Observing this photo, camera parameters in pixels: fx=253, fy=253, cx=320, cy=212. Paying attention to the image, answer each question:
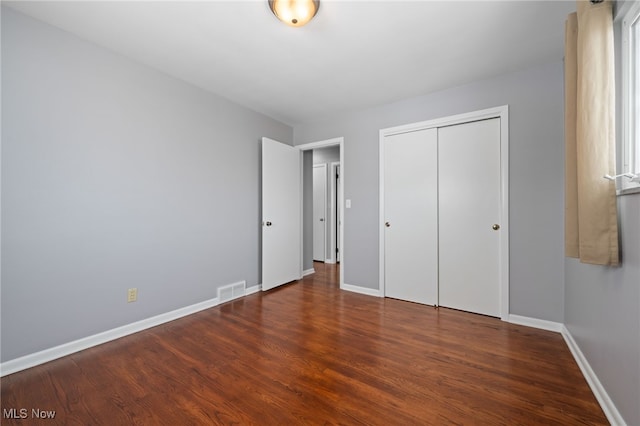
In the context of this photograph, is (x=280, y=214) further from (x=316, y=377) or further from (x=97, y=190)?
(x=316, y=377)

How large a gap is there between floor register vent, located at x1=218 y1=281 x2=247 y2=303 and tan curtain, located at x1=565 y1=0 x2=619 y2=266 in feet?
10.1

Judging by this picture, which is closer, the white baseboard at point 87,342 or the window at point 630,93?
the window at point 630,93

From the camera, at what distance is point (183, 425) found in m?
1.26

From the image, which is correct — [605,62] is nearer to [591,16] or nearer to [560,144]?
[591,16]

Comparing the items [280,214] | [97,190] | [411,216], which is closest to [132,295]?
[97,190]

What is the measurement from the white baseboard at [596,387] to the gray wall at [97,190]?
3138mm

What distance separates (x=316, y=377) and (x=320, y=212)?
13.1 feet

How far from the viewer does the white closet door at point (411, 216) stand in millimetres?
2902

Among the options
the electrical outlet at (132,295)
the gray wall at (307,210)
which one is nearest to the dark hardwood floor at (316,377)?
the electrical outlet at (132,295)

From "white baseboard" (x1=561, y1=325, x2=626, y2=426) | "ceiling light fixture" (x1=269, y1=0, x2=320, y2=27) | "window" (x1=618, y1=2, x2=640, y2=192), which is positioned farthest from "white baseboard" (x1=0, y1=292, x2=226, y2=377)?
"window" (x1=618, y1=2, x2=640, y2=192)

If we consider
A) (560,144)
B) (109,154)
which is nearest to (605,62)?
(560,144)

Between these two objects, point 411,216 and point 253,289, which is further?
point 253,289

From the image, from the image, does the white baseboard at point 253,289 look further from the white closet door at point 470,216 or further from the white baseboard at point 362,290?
the white closet door at point 470,216

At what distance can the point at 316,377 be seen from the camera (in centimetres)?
162
